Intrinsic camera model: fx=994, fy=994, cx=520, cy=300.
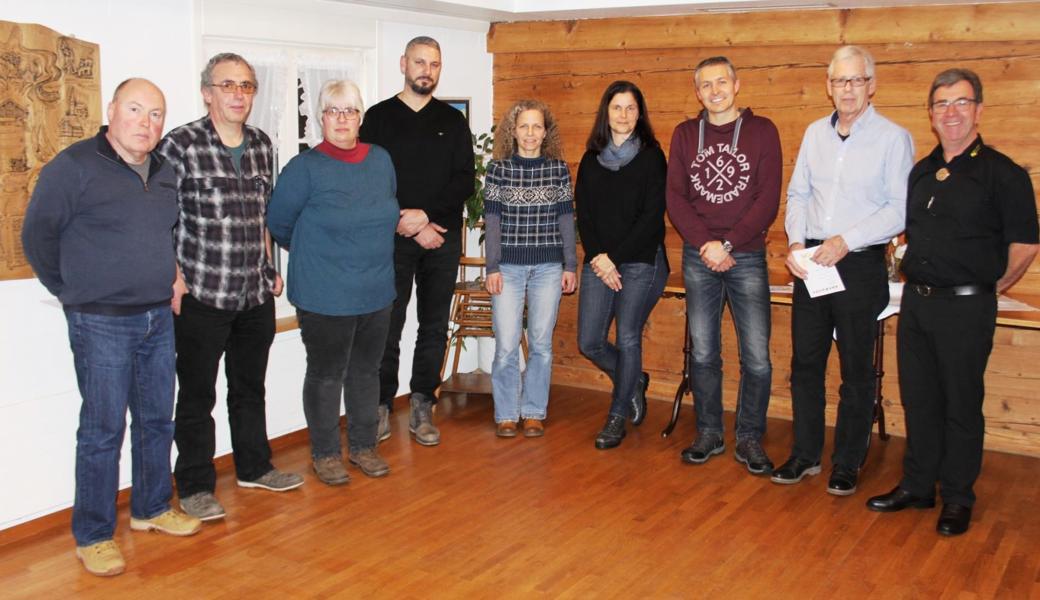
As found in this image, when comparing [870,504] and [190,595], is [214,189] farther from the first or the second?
[870,504]

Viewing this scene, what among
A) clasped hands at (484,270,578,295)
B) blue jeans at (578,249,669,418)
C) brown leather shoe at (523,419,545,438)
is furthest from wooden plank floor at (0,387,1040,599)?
clasped hands at (484,270,578,295)

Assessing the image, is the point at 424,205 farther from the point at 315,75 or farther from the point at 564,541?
the point at 564,541

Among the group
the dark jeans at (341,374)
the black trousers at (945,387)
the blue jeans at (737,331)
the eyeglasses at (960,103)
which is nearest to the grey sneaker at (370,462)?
the dark jeans at (341,374)

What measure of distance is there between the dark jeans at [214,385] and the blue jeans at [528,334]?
121cm

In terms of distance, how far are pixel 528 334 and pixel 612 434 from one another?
63 cm

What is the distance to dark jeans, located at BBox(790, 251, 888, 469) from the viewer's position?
13.0ft

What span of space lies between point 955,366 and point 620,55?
2.80 metres

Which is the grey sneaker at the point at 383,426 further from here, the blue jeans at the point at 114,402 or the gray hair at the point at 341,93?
the gray hair at the point at 341,93

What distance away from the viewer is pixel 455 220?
4863 mm

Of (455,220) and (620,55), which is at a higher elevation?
(620,55)

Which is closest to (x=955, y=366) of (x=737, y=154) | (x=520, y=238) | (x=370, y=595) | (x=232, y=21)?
(x=737, y=154)

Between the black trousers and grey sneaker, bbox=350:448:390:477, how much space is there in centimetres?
217

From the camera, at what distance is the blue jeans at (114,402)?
3.30 m

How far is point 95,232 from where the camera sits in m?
3.23
